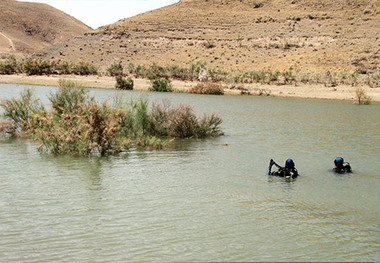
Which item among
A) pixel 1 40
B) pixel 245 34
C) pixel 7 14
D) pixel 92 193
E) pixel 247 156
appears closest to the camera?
pixel 92 193

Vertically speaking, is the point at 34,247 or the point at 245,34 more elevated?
the point at 245,34

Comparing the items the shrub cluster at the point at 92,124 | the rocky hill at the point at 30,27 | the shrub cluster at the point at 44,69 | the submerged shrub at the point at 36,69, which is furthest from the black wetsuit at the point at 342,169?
the rocky hill at the point at 30,27

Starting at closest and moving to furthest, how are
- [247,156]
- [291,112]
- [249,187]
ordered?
[249,187], [247,156], [291,112]

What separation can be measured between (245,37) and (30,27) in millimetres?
122523

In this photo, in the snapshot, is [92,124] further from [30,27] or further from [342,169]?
[30,27]

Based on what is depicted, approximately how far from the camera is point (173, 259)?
21.6ft

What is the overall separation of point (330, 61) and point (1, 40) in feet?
408

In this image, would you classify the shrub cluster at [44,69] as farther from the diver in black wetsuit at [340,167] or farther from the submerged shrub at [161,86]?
the diver in black wetsuit at [340,167]

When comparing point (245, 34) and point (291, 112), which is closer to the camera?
point (291, 112)

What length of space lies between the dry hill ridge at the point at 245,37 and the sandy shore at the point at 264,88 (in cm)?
986

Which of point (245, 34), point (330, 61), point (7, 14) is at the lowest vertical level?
point (330, 61)

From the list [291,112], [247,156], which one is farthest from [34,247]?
[291,112]

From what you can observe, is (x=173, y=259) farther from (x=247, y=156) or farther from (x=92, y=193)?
(x=247, y=156)

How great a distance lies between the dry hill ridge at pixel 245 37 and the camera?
208ft
